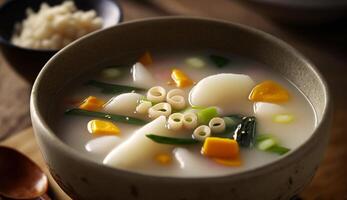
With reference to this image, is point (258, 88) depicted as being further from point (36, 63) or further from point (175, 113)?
point (36, 63)

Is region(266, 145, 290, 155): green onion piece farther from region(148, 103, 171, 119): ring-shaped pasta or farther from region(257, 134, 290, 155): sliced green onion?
region(148, 103, 171, 119): ring-shaped pasta

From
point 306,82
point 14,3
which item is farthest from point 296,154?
point 14,3

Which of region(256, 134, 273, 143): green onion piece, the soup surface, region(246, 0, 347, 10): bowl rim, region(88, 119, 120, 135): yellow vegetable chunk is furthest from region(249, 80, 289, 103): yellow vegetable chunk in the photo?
region(246, 0, 347, 10): bowl rim

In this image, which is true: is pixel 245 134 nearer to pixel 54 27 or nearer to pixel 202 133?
pixel 202 133

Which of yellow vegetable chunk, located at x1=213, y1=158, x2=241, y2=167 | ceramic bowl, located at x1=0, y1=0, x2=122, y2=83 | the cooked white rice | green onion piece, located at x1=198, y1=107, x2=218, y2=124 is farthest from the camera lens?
the cooked white rice

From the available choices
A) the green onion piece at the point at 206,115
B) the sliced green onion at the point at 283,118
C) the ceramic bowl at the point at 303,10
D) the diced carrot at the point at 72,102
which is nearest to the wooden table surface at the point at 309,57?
the ceramic bowl at the point at 303,10
